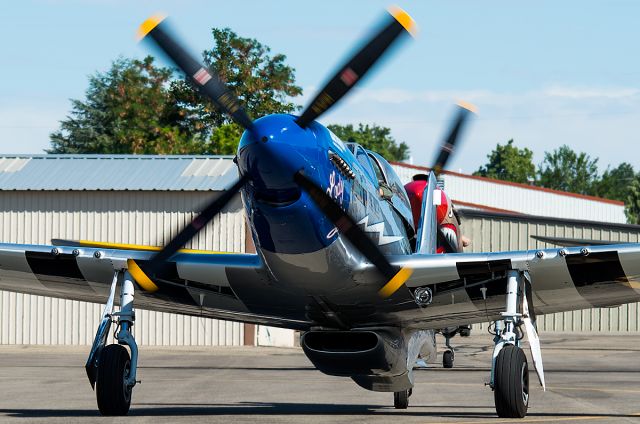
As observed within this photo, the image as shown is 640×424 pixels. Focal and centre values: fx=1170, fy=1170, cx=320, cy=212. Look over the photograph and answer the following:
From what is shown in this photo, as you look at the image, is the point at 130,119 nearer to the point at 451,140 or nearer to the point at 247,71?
the point at 247,71

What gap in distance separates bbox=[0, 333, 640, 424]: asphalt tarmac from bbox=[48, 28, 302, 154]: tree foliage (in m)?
29.7

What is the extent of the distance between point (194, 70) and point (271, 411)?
→ 5508 mm

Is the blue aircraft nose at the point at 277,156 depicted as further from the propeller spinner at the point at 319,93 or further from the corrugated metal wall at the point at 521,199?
the corrugated metal wall at the point at 521,199

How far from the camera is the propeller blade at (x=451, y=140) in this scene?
746 inches

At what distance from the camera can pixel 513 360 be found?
14.0 metres

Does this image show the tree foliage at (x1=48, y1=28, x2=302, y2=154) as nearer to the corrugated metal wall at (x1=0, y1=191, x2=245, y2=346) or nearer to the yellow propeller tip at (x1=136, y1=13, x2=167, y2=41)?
the corrugated metal wall at (x1=0, y1=191, x2=245, y2=346)

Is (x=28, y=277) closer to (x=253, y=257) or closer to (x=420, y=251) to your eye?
(x=253, y=257)

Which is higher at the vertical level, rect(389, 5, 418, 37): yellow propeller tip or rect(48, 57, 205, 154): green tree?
rect(48, 57, 205, 154): green tree

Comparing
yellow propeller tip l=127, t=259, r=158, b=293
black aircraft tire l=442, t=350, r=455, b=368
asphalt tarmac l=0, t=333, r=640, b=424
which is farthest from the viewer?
black aircraft tire l=442, t=350, r=455, b=368

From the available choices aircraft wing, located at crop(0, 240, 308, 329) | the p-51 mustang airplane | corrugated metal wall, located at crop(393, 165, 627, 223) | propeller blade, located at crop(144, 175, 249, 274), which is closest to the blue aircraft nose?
the p-51 mustang airplane

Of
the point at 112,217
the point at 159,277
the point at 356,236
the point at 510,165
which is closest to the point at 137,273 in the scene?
the point at 159,277

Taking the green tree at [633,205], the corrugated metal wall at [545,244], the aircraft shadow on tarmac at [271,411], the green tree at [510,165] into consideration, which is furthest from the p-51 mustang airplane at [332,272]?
the green tree at [510,165]

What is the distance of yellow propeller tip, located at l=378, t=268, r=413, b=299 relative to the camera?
565 inches

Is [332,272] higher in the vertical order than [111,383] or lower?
higher
